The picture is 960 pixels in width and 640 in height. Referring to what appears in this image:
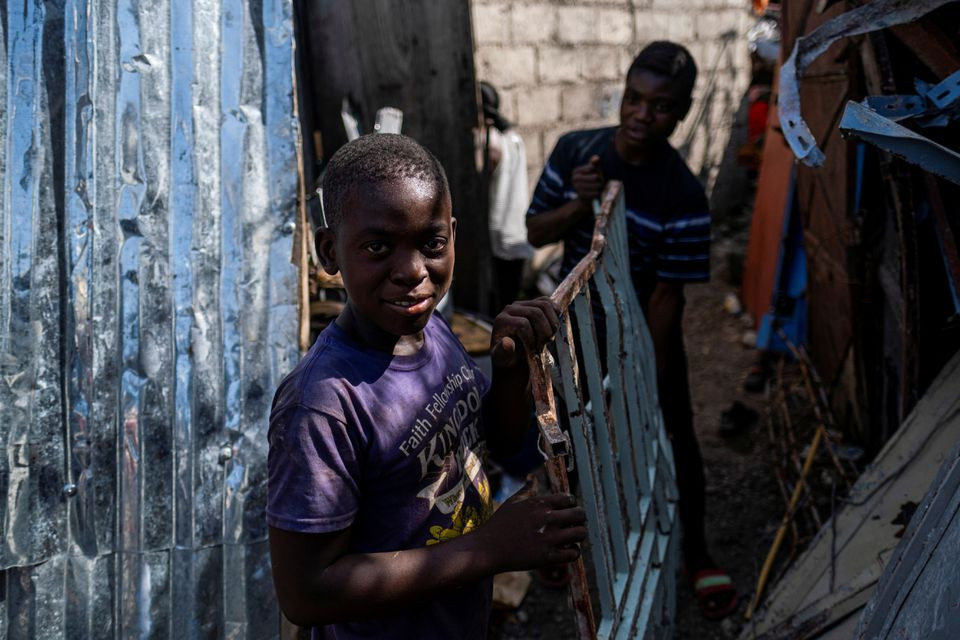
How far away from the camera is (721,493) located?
12.9 ft

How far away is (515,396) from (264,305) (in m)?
0.95

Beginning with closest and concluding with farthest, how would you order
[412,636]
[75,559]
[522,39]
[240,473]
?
[412,636] < [75,559] < [240,473] < [522,39]

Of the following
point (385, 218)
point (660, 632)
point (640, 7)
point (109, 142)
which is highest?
point (640, 7)

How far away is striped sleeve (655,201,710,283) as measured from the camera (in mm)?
2842

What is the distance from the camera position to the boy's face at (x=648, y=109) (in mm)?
2814

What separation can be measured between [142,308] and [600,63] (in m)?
5.29

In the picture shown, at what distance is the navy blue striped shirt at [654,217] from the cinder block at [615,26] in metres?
4.02

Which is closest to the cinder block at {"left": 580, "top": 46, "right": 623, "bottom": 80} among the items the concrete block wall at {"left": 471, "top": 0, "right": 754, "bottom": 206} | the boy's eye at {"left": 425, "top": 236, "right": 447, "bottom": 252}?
the concrete block wall at {"left": 471, "top": 0, "right": 754, "bottom": 206}

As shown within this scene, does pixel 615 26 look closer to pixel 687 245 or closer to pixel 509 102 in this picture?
pixel 509 102

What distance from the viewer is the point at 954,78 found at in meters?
1.92

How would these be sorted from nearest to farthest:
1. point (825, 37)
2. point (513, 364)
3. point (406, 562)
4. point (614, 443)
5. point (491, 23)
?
1. point (406, 562)
2. point (513, 364)
3. point (825, 37)
4. point (614, 443)
5. point (491, 23)

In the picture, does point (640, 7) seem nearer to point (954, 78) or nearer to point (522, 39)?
point (522, 39)

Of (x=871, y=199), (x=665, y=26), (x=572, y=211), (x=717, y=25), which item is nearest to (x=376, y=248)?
(x=572, y=211)

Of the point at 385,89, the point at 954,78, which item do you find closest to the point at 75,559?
the point at 954,78
